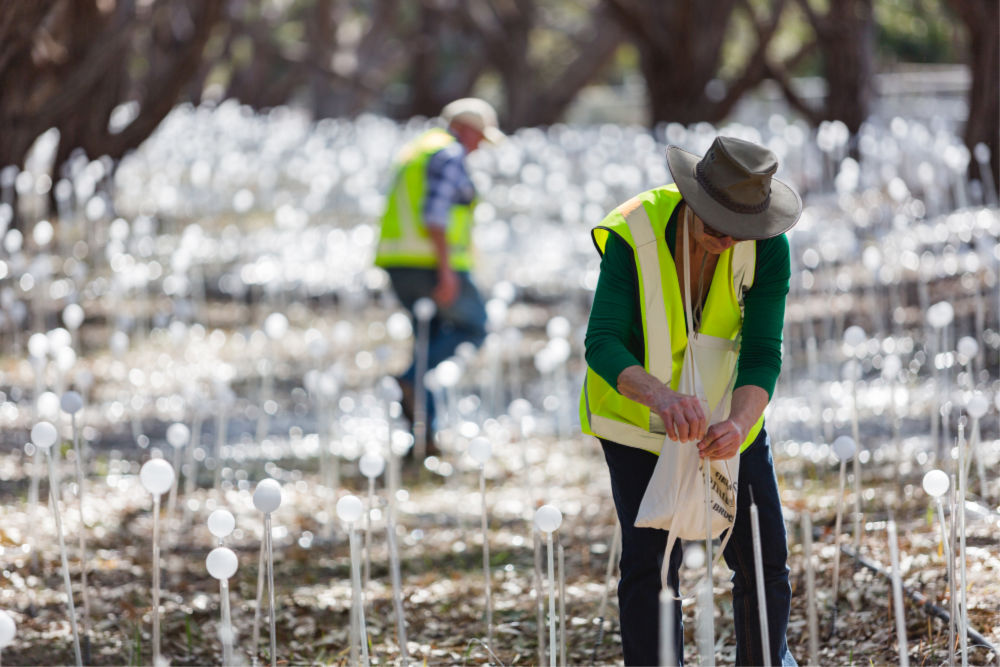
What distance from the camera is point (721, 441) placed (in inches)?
110

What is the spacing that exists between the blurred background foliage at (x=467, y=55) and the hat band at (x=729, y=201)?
525cm

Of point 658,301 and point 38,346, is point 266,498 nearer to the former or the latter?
point 658,301

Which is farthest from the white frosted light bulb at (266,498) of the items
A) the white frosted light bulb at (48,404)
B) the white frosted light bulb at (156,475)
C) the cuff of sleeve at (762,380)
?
the white frosted light bulb at (48,404)

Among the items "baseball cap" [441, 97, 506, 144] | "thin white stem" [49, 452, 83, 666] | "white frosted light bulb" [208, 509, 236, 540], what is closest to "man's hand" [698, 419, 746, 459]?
"white frosted light bulb" [208, 509, 236, 540]

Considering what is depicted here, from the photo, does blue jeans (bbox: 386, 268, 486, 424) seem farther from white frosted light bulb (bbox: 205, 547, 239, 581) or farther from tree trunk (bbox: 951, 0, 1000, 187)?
tree trunk (bbox: 951, 0, 1000, 187)

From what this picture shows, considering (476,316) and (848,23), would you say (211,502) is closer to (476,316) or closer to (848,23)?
(476,316)

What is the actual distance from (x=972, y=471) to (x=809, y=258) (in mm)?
3315

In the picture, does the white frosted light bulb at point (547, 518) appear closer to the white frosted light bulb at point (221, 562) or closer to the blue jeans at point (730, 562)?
the blue jeans at point (730, 562)

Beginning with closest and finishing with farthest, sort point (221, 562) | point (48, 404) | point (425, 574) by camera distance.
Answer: point (221, 562), point (48, 404), point (425, 574)

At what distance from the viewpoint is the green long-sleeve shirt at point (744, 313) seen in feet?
9.67

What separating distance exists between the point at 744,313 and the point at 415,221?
3.14m

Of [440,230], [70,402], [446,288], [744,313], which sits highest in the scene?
[440,230]

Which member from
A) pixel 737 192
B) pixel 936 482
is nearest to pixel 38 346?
pixel 737 192

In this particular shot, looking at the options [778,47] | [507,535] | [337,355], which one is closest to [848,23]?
[337,355]
